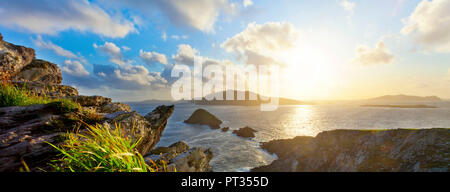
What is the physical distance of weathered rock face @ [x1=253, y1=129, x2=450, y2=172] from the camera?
785 centimetres

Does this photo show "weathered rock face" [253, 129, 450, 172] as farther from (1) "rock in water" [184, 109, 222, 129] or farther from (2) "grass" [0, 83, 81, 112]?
(1) "rock in water" [184, 109, 222, 129]

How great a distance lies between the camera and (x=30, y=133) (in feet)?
12.0

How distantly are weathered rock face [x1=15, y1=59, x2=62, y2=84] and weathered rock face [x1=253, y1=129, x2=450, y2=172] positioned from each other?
77.6 ft

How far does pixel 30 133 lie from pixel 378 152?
2077cm

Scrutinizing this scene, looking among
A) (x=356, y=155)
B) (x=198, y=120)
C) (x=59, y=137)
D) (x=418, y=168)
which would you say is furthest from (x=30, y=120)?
(x=198, y=120)

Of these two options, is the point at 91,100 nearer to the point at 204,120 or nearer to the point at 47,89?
the point at 47,89

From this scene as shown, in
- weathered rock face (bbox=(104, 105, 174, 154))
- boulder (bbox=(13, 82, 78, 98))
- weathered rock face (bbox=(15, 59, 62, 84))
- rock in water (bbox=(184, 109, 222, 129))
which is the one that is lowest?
rock in water (bbox=(184, 109, 222, 129))

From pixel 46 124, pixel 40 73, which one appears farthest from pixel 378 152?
pixel 40 73

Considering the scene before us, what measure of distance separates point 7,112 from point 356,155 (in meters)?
23.5

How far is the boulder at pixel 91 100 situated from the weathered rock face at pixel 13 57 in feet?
18.6

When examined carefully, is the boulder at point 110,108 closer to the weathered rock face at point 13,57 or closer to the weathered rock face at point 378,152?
the weathered rock face at point 13,57

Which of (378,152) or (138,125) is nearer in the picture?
(138,125)

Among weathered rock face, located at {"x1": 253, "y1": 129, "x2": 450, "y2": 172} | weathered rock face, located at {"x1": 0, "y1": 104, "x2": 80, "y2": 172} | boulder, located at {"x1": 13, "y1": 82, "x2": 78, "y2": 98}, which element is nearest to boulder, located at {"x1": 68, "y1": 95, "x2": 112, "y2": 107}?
boulder, located at {"x1": 13, "y1": 82, "x2": 78, "y2": 98}

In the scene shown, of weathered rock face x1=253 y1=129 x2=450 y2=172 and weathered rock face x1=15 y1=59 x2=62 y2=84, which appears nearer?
weathered rock face x1=253 y1=129 x2=450 y2=172
